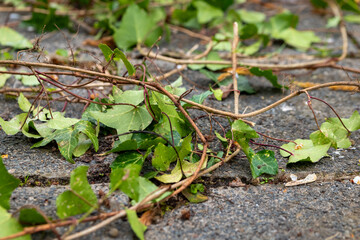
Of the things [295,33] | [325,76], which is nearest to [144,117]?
[325,76]

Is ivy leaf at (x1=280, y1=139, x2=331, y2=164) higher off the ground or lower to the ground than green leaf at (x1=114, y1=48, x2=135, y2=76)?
lower

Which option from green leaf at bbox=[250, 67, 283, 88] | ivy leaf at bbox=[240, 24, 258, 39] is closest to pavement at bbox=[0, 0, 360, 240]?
green leaf at bbox=[250, 67, 283, 88]

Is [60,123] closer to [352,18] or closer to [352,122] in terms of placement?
[352,122]

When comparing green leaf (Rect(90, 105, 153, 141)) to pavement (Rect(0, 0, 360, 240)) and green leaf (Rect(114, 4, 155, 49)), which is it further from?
green leaf (Rect(114, 4, 155, 49))

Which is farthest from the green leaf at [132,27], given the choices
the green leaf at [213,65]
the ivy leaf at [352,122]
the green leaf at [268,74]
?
the ivy leaf at [352,122]

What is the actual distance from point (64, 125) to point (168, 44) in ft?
3.87

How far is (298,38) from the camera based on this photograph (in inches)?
89.5

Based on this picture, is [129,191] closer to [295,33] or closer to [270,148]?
[270,148]

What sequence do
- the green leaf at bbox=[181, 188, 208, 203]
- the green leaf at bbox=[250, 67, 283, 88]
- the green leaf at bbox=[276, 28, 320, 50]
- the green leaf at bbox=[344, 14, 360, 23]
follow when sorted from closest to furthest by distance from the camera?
the green leaf at bbox=[181, 188, 208, 203] < the green leaf at bbox=[250, 67, 283, 88] < the green leaf at bbox=[276, 28, 320, 50] < the green leaf at bbox=[344, 14, 360, 23]

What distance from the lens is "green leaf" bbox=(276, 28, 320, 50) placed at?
7.34ft

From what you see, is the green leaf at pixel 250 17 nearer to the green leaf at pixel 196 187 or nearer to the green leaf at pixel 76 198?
the green leaf at pixel 196 187

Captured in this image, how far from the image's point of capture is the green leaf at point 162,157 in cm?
108

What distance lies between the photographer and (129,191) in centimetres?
89

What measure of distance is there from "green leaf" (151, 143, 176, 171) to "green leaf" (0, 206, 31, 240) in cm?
37
